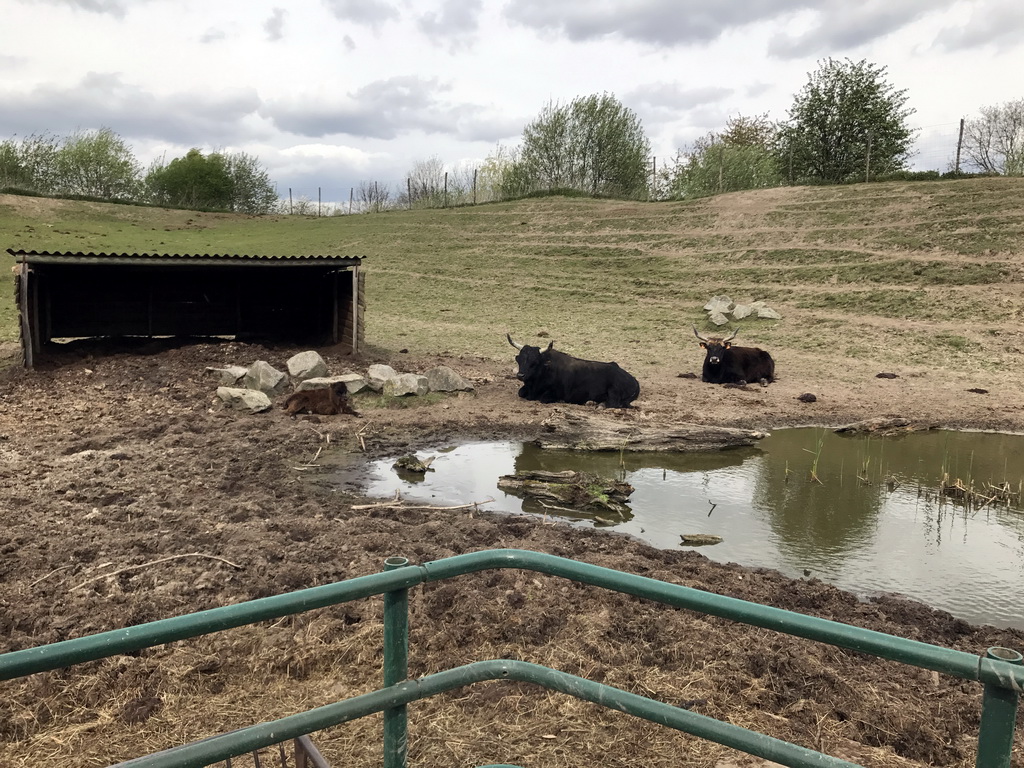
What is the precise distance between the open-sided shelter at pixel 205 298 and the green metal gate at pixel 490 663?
12743 mm

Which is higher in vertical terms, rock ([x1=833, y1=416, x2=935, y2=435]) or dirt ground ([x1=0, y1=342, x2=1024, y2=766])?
rock ([x1=833, y1=416, x2=935, y2=435])

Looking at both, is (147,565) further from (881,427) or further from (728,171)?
(728,171)

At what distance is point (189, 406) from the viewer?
35.9 ft

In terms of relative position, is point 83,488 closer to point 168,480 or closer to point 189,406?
point 168,480

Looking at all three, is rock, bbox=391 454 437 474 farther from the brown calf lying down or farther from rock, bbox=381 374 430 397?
rock, bbox=381 374 430 397

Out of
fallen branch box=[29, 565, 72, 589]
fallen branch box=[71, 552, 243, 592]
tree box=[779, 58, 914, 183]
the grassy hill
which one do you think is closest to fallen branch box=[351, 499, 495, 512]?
fallen branch box=[71, 552, 243, 592]

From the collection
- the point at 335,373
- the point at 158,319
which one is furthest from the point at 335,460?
the point at 158,319

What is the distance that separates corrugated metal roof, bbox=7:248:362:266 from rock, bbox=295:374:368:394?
3.08 metres

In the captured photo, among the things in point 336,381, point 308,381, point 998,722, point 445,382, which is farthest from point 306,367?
point 998,722

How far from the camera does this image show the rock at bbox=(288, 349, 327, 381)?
12250 millimetres

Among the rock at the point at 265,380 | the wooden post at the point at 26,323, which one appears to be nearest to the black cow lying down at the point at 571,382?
the rock at the point at 265,380

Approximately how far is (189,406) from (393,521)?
223 inches

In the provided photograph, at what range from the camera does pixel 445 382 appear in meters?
12.4

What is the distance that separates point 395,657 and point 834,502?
23.4 feet
